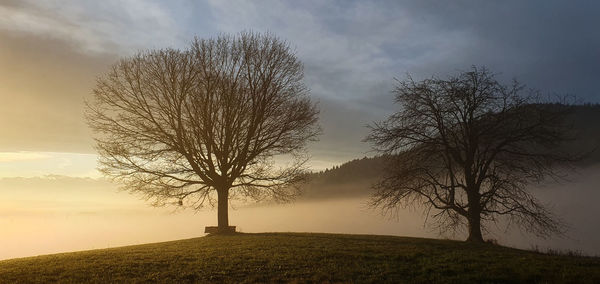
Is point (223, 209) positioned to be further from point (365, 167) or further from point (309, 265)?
point (365, 167)

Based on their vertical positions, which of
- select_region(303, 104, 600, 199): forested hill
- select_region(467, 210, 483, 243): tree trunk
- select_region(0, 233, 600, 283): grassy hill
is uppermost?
select_region(303, 104, 600, 199): forested hill

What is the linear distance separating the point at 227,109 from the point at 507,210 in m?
19.8

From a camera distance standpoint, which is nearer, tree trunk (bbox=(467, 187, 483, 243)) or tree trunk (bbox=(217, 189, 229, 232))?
tree trunk (bbox=(467, 187, 483, 243))

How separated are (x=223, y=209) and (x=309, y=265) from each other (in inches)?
658

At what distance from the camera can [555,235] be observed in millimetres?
27703

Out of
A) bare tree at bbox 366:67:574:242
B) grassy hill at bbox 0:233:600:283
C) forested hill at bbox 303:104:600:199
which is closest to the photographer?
grassy hill at bbox 0:233:600:283

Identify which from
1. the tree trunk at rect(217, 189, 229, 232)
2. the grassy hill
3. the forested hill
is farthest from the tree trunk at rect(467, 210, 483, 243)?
the forested hill

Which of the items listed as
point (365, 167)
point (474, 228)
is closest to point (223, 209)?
point (474, 228)

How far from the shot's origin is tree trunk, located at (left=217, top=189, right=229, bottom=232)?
113ft

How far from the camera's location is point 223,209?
3456cm

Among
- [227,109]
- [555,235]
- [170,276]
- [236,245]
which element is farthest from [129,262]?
[555,235]

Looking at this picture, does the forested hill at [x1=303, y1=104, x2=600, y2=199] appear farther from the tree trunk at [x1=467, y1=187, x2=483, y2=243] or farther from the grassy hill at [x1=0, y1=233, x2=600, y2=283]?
the grassy hill at [x1=0, y1=233, x2=600, y2=283]

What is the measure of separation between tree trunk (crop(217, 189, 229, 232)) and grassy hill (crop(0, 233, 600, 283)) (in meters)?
9.12

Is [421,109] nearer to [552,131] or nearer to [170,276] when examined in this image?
[552,131]
